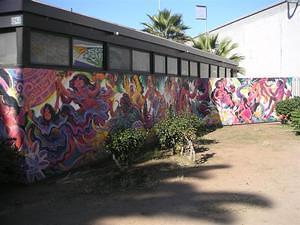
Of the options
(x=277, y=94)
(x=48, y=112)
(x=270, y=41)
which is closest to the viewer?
(x=48, y=112)

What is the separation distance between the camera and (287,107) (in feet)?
59.3

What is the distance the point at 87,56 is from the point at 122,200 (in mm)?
4162

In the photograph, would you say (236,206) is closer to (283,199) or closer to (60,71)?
(283,199)

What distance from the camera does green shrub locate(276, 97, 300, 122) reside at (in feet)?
58.5

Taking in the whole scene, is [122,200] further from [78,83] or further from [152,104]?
[152,104]

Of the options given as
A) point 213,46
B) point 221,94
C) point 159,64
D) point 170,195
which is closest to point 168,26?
point 213,46

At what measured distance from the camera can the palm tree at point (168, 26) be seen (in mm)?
27797

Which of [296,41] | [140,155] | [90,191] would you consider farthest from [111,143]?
[296,41]

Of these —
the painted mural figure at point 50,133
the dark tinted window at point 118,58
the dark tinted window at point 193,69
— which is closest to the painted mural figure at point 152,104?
the dark tinted window at point 118,58

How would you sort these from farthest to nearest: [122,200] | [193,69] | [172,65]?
[193,69] → [172,65] → [122,200]

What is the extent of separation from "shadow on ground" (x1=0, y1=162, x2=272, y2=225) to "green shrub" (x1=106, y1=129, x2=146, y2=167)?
383mm

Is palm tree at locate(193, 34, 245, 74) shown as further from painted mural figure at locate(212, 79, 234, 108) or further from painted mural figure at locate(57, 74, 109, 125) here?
painted mural figure at locate(57, 74, 109, 125)

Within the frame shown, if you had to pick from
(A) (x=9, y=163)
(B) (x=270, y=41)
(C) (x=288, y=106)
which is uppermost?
(B) (x=270, y=41)

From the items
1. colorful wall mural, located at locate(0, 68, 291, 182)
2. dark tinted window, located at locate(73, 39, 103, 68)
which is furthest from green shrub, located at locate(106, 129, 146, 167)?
dark tinted window, located at locate(73, 39, 103, 68)
